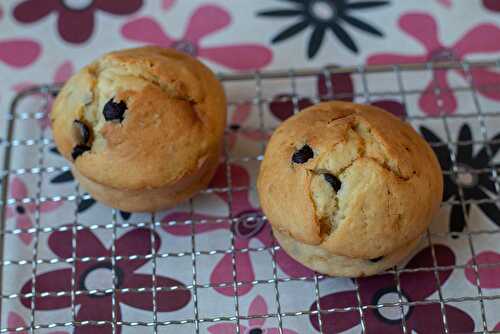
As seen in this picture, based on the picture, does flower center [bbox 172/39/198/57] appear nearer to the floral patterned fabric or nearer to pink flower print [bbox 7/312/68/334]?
the floral patterned fabric

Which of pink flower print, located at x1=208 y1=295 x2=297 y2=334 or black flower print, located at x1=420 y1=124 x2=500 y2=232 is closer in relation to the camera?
pink flower print, located at x1=208 y1=295 x2=297 y2=334

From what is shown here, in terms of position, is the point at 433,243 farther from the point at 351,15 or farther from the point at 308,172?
the point at 351,15

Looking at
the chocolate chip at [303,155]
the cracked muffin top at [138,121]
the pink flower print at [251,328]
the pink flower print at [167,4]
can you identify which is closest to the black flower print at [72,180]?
the cracked muffin top at [138,121]

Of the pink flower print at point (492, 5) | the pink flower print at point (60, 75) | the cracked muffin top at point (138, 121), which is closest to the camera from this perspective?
the cracked muffin top at point (138, 121)

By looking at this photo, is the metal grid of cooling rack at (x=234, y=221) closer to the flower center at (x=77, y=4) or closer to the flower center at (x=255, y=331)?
the flower center at (x=255, y=331)

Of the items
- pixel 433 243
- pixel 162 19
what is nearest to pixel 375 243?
pixel 433 243

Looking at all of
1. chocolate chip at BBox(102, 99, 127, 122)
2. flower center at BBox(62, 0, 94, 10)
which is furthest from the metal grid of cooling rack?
flower center at BBox(62, 0, 94, 10)
